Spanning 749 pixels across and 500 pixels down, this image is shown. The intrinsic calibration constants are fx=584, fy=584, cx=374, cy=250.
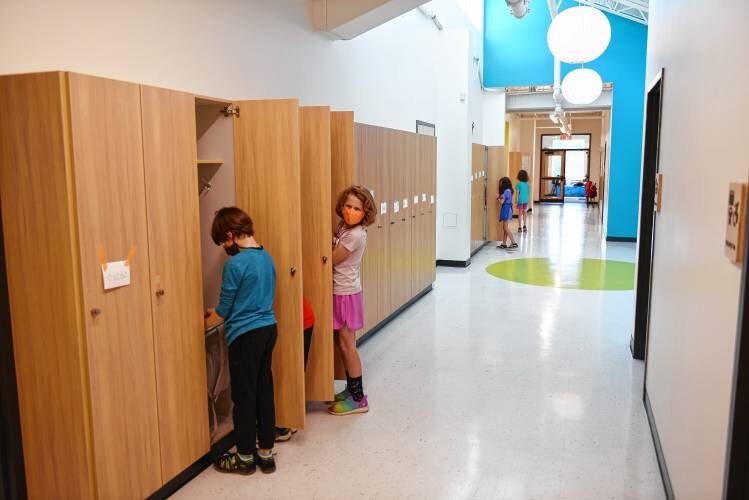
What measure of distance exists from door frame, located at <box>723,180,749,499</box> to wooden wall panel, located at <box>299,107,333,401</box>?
247 cm

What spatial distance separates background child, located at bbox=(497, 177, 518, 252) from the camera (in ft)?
38.1

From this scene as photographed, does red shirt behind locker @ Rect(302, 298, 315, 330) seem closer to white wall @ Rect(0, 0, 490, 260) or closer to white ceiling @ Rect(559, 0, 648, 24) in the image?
white wall @ Rect(0, 0, 490, 260)

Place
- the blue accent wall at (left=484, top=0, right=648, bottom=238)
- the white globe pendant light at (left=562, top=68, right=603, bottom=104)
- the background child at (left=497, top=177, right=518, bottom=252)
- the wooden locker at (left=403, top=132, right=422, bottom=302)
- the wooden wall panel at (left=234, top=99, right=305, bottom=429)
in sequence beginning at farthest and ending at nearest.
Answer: the blue accent wall at (left=484, top=0, right=648, bottom=238) → the background child at (left=497, top=177, right=518, bottom=252) → the white globe pendant light at (left=562, top=68, right=603, bottom=104) → the wooden locker at (left=403, top=132, right=422, bottom=302) → the wooden wall panel at (left=234, top=99, right=305, bottom=429)

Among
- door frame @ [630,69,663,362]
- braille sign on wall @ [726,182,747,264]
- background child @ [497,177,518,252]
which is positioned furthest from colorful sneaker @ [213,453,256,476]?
background child @ [497,177,518,252]

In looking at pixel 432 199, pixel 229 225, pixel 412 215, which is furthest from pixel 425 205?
pixel 229 225

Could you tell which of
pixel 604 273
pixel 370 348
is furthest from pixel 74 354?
pixel 604 273

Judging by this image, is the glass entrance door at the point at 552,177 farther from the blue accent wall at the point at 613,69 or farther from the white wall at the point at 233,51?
the white wall at the point at 233,51

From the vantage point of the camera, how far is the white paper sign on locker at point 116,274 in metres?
2.52

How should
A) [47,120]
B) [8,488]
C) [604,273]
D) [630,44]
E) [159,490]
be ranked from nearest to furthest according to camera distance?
[47,120], [8,488], [159,490], [604,273], [630,44]

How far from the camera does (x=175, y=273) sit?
2969mm

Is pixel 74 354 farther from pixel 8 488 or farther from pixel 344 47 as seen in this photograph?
pixel 344 47

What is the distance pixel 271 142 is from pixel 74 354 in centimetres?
157

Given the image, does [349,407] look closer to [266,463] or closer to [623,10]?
[266,463]

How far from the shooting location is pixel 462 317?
664 cm
